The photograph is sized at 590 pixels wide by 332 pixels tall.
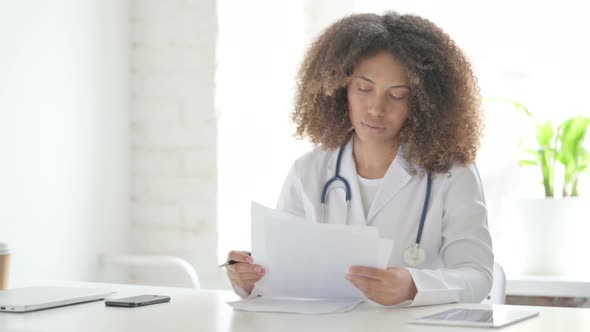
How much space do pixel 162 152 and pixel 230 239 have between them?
1.27ft

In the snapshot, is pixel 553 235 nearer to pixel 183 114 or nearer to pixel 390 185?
pixel 390 185

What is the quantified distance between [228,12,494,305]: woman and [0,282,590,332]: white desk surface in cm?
35

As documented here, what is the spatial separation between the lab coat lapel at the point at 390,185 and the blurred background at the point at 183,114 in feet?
1.87

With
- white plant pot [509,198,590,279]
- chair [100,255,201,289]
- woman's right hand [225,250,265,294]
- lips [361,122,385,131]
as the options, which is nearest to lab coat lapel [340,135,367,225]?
lips [361,122,385,131]

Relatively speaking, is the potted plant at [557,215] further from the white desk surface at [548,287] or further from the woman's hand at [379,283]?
the woman's hand at [379,283]

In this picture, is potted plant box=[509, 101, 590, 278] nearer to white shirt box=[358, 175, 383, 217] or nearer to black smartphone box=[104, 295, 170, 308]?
white shirt box=[358, 175, 383, 217]

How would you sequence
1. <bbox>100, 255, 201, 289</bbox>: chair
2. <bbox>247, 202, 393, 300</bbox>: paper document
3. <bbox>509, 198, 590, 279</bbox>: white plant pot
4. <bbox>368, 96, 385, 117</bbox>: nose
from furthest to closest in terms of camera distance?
<bbox>509, 198, 590, 279</bbox>: white plant pot, <bbox>100, 255, 201, 289</bbox>: chair, <bbox>368, 96, 385, 117</bbox>: nose, <bbox>247, 202, 393, 300</bbox>: paper document

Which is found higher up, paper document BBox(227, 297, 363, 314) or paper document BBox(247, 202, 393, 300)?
paper document BBox(247, 202, 393, 300)

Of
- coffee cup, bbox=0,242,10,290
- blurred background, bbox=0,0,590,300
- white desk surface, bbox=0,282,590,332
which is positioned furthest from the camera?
blurred background, bbox=0,0,590,300

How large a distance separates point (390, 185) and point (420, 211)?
10 cm

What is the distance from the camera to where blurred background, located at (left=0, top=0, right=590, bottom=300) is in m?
2.61

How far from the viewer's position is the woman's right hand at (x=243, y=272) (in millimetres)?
1828

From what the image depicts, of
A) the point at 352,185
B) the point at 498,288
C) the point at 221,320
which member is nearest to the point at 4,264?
the point at 221,320

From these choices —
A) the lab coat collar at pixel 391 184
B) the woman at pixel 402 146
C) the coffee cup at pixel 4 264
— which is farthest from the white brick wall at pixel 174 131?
the coffee cup at pixel 4 264
